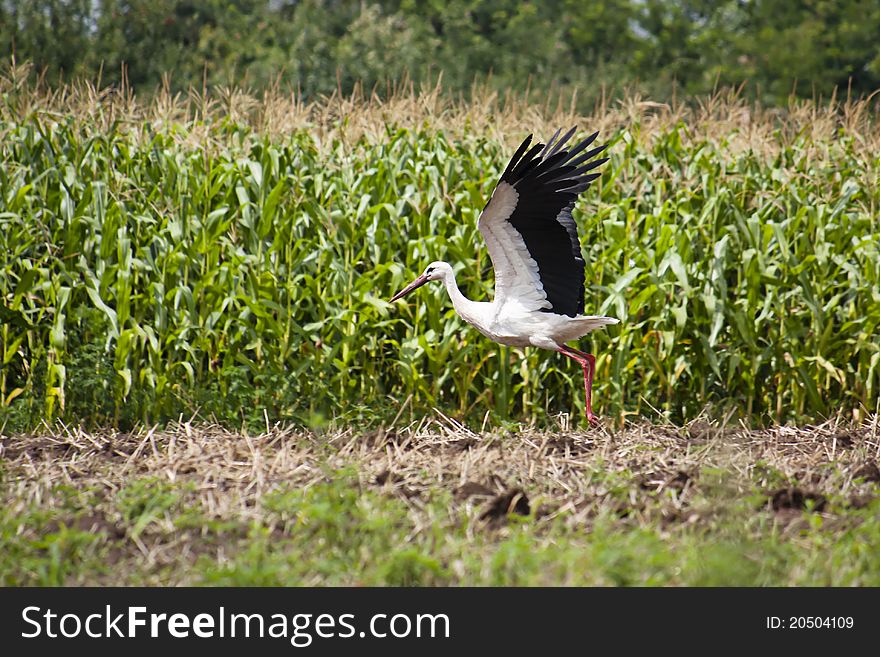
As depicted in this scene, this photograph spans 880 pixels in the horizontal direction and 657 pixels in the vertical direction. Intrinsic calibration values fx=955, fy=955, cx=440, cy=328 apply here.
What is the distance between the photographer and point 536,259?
5.51 meters

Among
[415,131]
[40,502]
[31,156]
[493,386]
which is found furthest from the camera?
[415,131]

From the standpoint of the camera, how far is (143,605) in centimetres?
335

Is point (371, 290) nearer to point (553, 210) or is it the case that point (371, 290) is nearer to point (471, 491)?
point (553, 210)

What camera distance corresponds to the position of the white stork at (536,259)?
16.8ft

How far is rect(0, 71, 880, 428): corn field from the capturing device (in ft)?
21.8

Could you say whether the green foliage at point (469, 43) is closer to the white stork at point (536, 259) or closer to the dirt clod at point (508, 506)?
the white stork at point (536, 259)

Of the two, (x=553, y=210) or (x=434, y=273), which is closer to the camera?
(x=553, y=210)

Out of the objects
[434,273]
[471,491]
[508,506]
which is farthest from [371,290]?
[508,506]


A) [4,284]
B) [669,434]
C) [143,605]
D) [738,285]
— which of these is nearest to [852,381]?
[738,285]

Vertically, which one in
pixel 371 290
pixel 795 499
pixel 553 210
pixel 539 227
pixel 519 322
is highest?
pixel 553 210

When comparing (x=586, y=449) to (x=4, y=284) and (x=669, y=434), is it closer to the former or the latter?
(x=669, y=434)

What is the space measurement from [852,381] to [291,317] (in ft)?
13.4

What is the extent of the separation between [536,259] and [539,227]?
0.23 m

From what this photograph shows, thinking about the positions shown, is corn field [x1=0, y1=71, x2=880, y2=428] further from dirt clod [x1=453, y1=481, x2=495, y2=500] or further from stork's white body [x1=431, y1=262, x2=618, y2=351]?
dirt clod [x1=453, y1=481, x2=495, y2=500]
